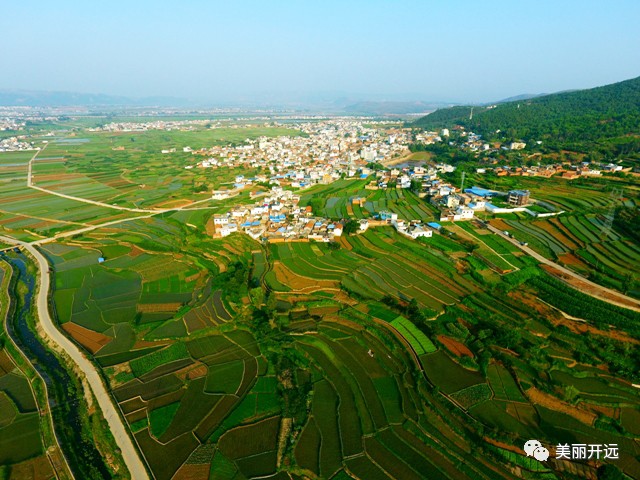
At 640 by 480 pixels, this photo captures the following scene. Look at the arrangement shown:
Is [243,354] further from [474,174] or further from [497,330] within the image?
[474,174]

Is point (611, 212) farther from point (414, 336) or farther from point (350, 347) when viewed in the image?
point (350, 347)

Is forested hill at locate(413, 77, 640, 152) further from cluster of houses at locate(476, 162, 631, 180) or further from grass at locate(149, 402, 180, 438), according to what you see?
grass at locate(149, 402, 180, 438)

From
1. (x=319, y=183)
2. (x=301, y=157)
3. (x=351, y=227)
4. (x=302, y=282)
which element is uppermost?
(x=301, y=157)

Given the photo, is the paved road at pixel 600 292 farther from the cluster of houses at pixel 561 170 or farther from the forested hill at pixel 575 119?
the forested hill at pixel 575 119

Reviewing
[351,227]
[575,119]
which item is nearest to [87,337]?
[351,227]

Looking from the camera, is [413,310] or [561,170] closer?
[413,310]

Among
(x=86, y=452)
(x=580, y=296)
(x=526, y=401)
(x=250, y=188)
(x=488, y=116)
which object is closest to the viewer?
(x=86, y=452)

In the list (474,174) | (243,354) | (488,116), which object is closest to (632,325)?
(243,354)

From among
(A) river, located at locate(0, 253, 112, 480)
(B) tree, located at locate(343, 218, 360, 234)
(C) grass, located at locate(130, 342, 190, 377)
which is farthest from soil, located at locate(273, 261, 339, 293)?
(A) river, located at locate(0, 253, 112, 480)
